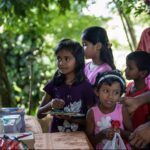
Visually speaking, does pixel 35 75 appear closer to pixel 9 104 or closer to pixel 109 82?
pixel 9 104

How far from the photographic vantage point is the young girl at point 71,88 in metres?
2.27

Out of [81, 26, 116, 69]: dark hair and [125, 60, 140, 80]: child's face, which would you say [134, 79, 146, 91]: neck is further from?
[81, 26, 116, 69]: dark hair

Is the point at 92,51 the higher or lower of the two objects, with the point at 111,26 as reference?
lower

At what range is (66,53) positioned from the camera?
229cm

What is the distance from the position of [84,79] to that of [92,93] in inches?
4.0

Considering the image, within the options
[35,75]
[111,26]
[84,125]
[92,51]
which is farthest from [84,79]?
[111,26]

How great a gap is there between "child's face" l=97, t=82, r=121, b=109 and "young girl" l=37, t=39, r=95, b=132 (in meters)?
0.13

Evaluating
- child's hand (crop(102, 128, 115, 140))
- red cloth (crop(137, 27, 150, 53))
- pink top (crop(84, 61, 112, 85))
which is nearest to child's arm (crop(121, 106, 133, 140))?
child's hand (crop(102, 128, 115, 140))

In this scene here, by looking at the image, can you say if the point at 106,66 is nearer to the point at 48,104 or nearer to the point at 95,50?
the point at 95,50

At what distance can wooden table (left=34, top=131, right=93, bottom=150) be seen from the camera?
1.76 meters

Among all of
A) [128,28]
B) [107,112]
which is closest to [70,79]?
[107,112]

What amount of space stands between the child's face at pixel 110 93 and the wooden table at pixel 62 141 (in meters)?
0.25

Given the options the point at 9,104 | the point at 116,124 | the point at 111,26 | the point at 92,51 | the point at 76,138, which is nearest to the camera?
the point at 76,138

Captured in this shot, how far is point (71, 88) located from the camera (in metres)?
2.29
